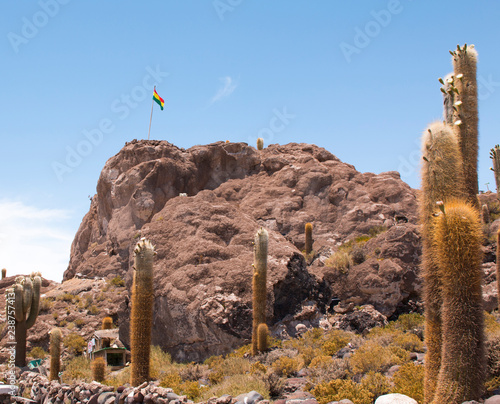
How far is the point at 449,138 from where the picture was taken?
891 cm

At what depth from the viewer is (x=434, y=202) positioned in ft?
28.5

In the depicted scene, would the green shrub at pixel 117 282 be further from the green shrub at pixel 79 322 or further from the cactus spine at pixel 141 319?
the cactus spine at pixel 141 319

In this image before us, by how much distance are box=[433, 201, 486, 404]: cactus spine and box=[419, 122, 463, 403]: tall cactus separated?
1.98ft

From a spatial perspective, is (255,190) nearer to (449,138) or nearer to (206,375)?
(206,375)

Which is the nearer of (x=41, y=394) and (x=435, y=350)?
(x=435, y=350)

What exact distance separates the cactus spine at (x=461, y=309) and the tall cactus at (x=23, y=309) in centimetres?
1657

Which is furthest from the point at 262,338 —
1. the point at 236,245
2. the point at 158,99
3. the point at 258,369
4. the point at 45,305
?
the point at 158,99

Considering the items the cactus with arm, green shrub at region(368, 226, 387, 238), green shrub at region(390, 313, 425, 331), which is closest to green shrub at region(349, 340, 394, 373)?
green shrub at region(390, 313, 425, 331)

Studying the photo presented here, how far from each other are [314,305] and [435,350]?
9892 millimetres

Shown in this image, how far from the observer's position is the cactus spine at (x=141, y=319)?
42.8 feet

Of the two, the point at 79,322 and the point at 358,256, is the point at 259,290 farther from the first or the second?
the point at 79,322

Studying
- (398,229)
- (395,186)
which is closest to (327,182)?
(395,186)

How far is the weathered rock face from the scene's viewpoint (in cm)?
1767

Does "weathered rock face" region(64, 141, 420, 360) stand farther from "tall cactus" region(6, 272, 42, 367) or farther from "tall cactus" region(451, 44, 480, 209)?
"tall cactus" region(451, 44, 480, 209)
